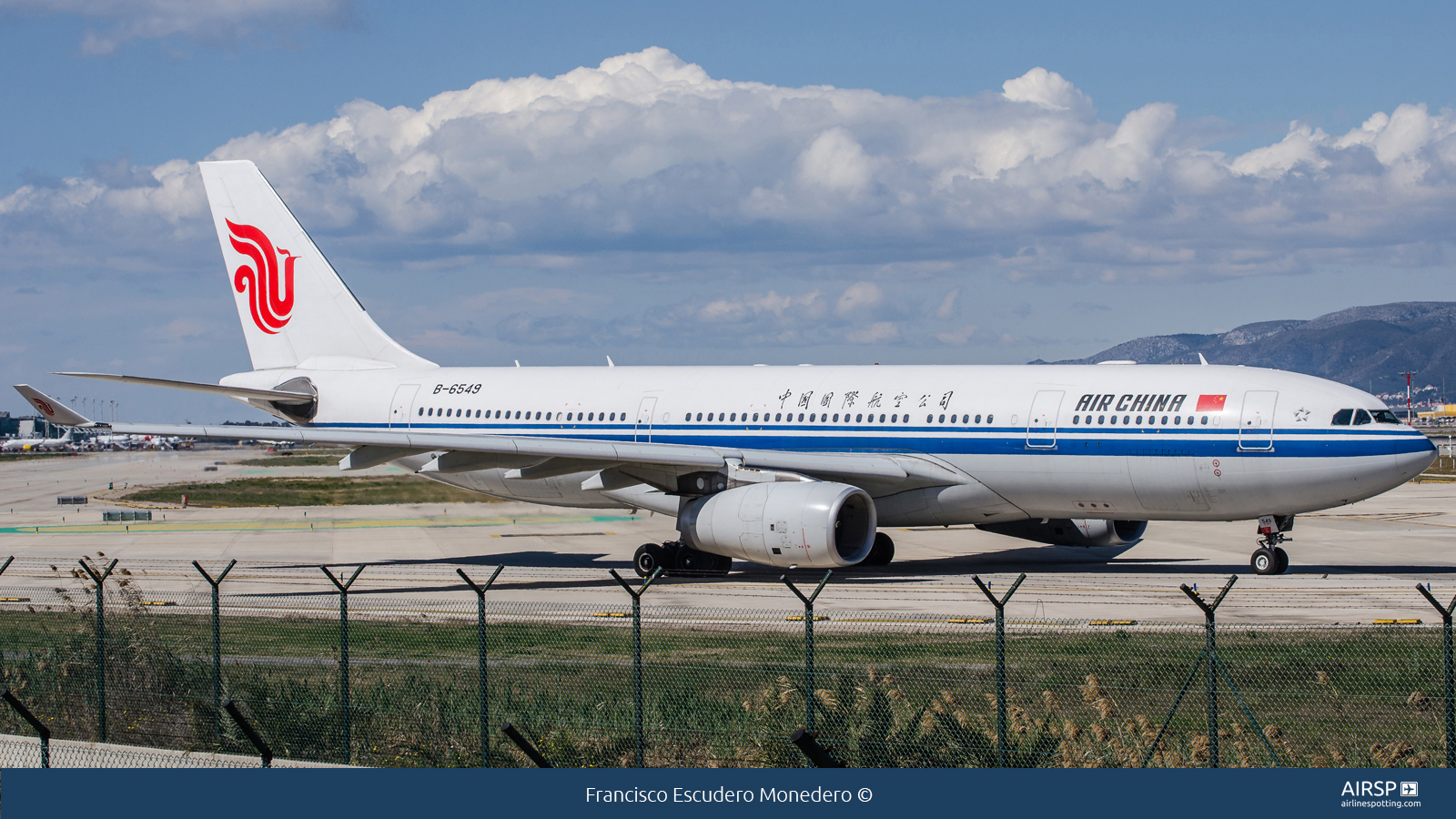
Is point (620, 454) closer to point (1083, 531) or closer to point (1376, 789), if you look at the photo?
point (1083, 531)

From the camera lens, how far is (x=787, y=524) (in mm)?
Answer: 24453

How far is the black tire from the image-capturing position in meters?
25.7

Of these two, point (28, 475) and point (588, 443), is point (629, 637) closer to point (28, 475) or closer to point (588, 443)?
point (588, 443)

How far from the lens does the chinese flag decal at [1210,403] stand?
2450 centimetres

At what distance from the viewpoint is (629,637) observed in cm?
1884

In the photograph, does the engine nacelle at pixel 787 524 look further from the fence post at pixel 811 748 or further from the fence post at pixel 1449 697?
the fence post at pixel 1449 697

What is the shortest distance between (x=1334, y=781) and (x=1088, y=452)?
1535 cm

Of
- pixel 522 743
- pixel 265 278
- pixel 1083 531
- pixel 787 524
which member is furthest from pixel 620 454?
pixel 522 743

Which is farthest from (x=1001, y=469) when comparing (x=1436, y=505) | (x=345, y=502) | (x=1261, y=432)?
(x=345, y=502)

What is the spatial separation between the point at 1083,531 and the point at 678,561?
9117 millimetres

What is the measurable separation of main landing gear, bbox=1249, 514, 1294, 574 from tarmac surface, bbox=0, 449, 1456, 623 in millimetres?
325

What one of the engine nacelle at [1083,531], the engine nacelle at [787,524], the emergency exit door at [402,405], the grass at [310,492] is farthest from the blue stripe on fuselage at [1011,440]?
the grass at [310,492]

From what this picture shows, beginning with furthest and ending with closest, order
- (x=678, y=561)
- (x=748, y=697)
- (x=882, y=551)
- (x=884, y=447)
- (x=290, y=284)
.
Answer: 1. (x=290, y=284)
2. (x=882, y=551)
3. (x=678, y=561)
4. (x=884, y=447)
5. (x=748, y=697)

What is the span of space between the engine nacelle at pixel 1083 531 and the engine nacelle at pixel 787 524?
14.8ft
